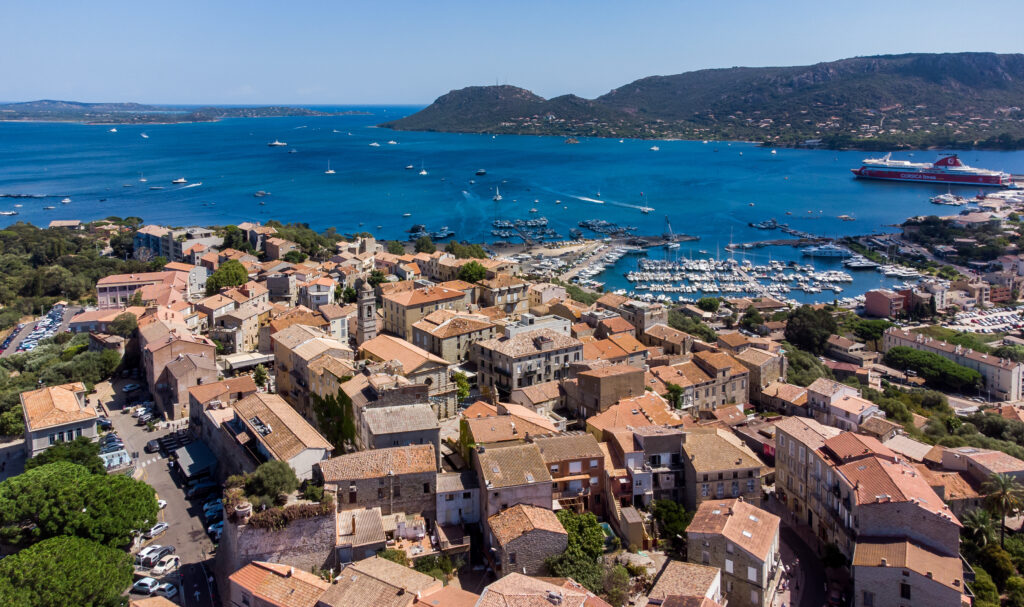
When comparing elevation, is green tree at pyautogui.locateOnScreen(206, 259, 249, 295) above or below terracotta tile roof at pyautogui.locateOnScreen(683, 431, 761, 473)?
above

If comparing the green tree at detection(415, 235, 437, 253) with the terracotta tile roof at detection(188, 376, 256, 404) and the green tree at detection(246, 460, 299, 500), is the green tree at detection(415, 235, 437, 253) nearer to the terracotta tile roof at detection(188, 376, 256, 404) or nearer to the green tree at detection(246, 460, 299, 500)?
the terracotta tile roof at detection(188, 376, 256, 404)

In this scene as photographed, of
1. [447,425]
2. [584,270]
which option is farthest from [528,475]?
[584,270]

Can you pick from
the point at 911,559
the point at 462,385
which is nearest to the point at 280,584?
the point at 462,385

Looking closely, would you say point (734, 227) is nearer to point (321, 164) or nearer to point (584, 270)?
point (584, 270)

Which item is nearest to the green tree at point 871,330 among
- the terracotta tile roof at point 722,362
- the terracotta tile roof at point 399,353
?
the terracotta tile roof at point 722,362

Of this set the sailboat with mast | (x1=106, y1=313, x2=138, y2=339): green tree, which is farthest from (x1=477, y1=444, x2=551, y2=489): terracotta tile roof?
the sailboat with mast

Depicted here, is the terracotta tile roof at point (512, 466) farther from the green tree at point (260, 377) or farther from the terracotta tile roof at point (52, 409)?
the terracotta tile roof at point (52, 409)
